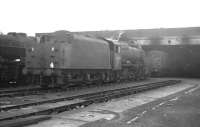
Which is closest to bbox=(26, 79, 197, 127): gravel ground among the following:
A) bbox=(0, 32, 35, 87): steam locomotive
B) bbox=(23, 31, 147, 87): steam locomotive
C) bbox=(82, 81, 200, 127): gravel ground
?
bbox=(82, 81, 200, 127): gravel ground

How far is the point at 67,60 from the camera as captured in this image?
16.8 meters

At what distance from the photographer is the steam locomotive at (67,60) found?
55.1 ft

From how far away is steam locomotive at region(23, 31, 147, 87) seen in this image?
16.8 meters

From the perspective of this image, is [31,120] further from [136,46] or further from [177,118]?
[136,46]

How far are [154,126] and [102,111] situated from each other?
109 inches

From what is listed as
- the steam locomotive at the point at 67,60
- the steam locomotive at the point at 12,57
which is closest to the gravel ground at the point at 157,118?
the steam locomotive at the point at 67,60

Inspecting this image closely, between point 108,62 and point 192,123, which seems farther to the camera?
point 108,62

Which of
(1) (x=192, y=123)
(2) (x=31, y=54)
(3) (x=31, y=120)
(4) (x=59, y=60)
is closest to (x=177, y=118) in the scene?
(1) (x=192, y=123)

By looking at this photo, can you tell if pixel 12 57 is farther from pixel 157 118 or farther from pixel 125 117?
pixel 157 118

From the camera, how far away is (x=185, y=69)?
1608 inches

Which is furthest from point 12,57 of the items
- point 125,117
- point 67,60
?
point 125,117

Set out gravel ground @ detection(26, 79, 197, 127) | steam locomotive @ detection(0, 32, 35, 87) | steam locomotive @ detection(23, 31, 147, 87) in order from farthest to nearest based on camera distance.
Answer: steam locomotive @ detection(0, 32, 35, 87) → steam locomotive @ detection(23, 31, 147, 87) → gravel ground @ detection(26, 79, 197, 127)

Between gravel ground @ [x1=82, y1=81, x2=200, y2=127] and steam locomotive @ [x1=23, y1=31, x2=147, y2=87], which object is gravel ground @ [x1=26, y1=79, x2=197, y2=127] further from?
steam locomotive @ [x1=23, y1=31, x2=147, y2=87]

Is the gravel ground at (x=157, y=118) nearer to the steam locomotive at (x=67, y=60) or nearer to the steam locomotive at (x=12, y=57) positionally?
the steam locomotive at (x=67, y=60)
